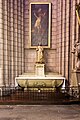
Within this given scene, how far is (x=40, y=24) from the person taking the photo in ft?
37.4

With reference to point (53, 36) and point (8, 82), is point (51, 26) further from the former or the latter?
point (8, 82)

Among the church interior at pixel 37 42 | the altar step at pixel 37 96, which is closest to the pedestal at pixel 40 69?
the church interior at pixel 37 42

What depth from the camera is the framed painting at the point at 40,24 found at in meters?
11.4

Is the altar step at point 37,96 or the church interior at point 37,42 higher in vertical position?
the church interior at point 37,42

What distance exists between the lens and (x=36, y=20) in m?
11.4

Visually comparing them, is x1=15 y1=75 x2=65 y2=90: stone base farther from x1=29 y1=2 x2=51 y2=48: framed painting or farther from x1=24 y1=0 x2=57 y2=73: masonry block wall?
x1=29 y1=2 x2=51 y2=48: framed painting

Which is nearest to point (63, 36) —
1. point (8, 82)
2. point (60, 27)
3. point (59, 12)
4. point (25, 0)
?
point (60, 27)

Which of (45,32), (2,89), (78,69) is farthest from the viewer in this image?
(45,32)

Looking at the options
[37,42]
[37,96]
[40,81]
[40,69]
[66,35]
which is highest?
[66,35]

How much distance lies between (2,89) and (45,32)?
13.4ft

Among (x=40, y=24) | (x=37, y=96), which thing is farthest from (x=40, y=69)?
(x=40, y=24)

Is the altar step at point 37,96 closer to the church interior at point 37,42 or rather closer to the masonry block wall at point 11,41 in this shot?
the church interior at point 37,42

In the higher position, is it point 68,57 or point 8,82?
point 68,57

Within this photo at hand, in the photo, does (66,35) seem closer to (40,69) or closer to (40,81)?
(40,69)
